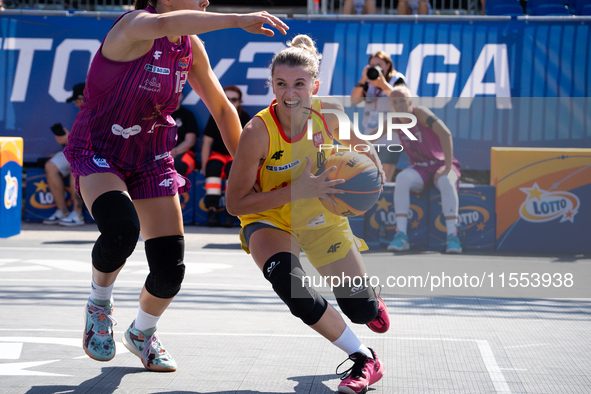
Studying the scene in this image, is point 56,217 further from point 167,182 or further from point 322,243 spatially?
point 322,243

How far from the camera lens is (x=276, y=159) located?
3.06 metres

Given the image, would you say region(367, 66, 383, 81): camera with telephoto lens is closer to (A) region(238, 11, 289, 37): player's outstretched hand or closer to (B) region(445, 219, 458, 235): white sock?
(B) region(445, 219, 458, 235): white sock

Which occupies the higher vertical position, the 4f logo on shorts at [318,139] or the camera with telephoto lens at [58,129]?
the 4f logo on shorts at [318,139]

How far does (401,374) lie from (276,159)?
1.26m

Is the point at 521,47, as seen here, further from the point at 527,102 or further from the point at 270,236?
the point at 270,236

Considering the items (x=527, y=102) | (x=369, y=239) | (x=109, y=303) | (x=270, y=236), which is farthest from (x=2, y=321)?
(x=527, y=102)

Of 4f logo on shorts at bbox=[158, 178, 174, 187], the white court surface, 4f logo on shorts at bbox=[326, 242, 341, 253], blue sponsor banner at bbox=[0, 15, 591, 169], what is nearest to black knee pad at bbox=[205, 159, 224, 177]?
blue sponsor banner at bbox=[0, 15, 591, 169]

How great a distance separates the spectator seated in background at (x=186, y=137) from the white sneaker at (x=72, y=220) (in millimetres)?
1481

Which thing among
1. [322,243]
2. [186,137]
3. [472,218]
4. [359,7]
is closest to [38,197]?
[186,137]

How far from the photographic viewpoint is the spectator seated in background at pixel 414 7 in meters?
Answer: 9.84

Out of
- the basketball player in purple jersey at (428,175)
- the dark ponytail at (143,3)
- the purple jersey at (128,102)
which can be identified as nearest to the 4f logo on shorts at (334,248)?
the purple jersey at (128,102)

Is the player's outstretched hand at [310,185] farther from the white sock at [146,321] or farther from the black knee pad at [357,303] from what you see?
the white sock at [146,321]

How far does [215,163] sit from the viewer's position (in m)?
8.62

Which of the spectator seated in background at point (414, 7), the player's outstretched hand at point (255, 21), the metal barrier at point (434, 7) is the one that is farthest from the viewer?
the metal barrier at point (434, 7)
